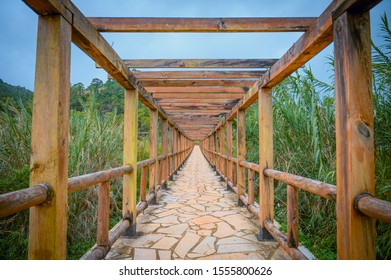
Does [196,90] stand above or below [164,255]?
above

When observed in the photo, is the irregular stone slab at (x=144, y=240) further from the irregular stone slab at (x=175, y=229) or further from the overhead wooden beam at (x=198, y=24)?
the overhead wooden beam at (x=198, y=24)

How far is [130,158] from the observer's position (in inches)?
120

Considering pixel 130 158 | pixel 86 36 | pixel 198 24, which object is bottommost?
pixel 130 158

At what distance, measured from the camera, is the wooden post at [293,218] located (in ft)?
7.09

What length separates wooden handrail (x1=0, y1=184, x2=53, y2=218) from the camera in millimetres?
1001

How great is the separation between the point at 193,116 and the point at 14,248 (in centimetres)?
682

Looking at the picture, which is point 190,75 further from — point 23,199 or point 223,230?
point 23,199

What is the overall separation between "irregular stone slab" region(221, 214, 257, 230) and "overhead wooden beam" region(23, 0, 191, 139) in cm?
243

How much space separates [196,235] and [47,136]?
87.4 inches

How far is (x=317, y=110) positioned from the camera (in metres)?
3.21

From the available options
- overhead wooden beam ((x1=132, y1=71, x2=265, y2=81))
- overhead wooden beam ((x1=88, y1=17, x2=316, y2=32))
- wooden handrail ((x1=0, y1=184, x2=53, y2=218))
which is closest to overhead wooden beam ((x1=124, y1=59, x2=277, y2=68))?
overhead wooden beam ((x1=132, y1=71, x2=265, y2=81))

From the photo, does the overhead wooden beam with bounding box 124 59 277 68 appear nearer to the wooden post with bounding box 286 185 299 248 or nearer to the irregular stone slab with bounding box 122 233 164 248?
the wooden post with bounding box 286 185 299 248

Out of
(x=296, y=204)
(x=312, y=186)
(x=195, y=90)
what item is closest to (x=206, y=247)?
(x=296, y=204)
